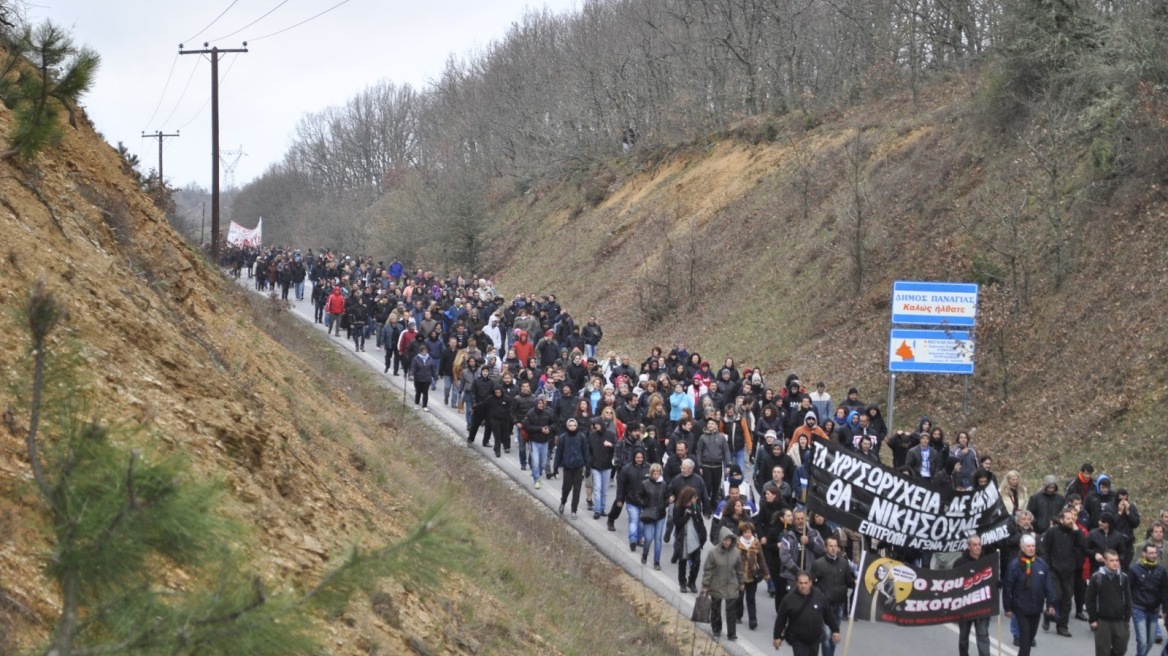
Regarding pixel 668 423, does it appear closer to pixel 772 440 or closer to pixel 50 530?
pixel 772 440

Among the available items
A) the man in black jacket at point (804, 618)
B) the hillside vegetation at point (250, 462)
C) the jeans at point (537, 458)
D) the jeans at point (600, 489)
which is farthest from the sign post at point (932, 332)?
the man in black jacket at point (804, 618)

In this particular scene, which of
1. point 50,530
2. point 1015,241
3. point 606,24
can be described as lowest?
point 50,530

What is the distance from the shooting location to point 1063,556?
14.0m

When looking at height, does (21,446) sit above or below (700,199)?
below

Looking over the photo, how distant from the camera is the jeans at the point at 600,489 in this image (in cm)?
1842

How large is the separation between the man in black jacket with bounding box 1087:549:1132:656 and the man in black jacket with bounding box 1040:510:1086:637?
132 cm

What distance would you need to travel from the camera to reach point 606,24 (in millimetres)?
71750

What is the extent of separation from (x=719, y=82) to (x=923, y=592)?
4498 cm

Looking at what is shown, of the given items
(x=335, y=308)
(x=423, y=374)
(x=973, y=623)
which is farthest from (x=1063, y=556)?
(x=335, y=308)

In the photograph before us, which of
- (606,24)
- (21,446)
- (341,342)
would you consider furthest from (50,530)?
(606,24)

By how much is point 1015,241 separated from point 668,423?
28.8 feet

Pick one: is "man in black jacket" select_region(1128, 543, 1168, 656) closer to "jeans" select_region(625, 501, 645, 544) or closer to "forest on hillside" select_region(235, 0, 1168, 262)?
"jeans" select_region(625, 501, 645, 544)

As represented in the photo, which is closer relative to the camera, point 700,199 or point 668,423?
point 668,423

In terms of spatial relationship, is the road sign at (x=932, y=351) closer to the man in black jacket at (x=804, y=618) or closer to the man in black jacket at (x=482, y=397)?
the man in black jacket at (x=482, y=397)
